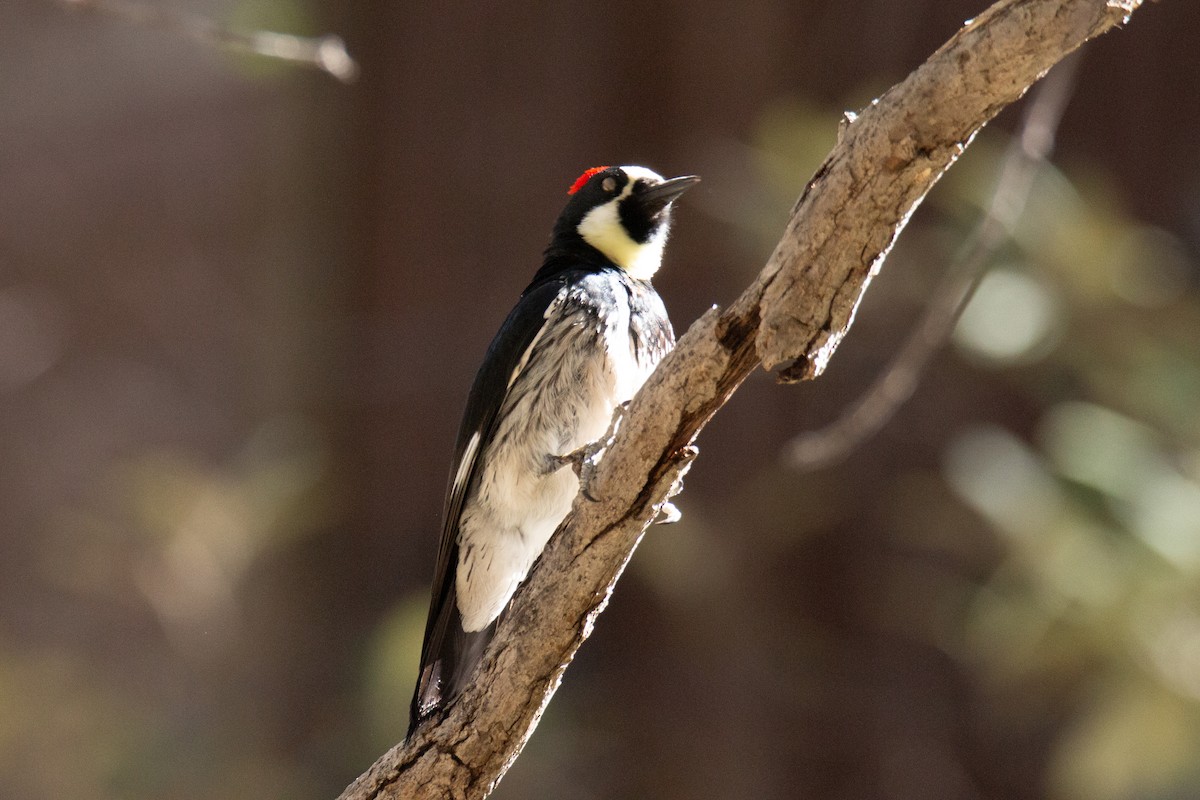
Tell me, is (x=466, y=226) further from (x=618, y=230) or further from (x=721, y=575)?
(x=618, y=230)

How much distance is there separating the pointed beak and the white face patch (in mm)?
71

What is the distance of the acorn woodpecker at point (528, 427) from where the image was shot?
3.37 m

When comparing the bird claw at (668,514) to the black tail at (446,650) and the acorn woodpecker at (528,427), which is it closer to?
the acorn woodpecker at (528,427)

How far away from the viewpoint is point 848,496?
596 centimetres

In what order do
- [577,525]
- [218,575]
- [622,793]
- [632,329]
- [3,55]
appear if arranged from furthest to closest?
[3,55] < [622,793] < [218,575] < [632,329] < [577,525]

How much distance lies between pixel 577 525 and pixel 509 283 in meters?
3.79

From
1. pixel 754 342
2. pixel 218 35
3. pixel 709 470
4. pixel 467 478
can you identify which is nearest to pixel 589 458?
pixel 467 478

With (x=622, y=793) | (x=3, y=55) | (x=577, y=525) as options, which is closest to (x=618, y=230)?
(x=577, y=525)

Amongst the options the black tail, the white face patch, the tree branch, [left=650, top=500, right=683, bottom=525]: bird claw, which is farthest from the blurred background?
the tree branch

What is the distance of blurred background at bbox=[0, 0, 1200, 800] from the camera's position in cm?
475

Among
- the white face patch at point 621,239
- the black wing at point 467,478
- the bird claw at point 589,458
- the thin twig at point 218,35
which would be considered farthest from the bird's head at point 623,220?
the thin twig at point 218,35

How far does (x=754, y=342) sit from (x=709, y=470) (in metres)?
3.76

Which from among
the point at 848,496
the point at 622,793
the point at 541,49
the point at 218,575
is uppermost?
the point at 541,49

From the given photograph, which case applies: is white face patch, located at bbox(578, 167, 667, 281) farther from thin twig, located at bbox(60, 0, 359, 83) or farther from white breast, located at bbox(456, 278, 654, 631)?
thin twig, located at bbox(60, 0, 359, 83)
